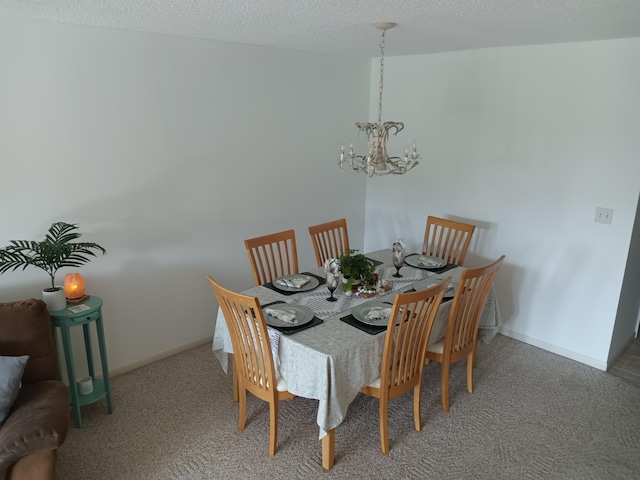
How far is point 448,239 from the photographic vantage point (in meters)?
3.79

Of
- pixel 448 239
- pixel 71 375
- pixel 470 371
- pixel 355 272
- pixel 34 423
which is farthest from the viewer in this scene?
pixel 448 239

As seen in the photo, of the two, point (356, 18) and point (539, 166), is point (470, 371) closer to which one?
point (539, 166)

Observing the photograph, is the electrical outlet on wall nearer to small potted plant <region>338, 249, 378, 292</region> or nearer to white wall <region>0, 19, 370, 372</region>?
small potted plant <region>338, 249, 378, 292</region>

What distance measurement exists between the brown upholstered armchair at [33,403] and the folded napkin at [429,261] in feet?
7.87

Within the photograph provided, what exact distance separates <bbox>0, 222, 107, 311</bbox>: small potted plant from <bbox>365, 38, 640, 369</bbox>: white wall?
2946mm

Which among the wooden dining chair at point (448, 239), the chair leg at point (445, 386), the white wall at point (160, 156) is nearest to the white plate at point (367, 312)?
the chair leg at point (445, 386)

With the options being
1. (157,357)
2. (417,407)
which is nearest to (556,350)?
(417,407)

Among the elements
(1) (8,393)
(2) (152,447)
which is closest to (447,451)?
(2) (152,447)

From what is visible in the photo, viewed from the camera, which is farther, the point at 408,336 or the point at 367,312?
the point at 367,312

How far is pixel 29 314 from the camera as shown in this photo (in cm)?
237

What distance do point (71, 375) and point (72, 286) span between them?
0.51 meters

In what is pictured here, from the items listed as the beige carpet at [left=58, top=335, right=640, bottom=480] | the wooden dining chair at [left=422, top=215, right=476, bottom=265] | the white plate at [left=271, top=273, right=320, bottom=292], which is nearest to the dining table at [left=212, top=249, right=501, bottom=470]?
the white plate at [left=271, top=273, right=320, bottom=292]

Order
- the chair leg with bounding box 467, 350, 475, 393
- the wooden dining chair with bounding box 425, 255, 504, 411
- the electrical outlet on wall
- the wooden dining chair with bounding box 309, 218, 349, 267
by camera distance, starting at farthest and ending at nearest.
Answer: the wooden dining chair with bounding box 309, 218, 349, 267 < the electrical outlet on wall < the chair leg with bounding box 467, 350, 475, 393 < the wooden dining chair with bounding box 425, 255, 504, 411

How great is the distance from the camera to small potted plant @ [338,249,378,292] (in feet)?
9.50
